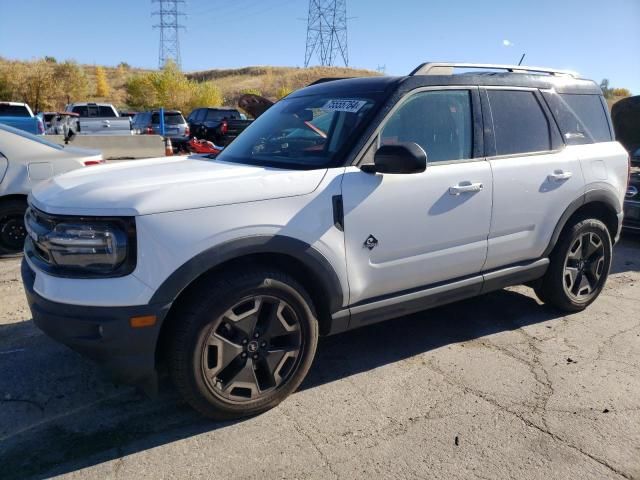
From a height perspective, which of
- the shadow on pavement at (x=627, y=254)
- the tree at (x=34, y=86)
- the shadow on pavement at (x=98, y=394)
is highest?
the tree at (x=34, y=86)

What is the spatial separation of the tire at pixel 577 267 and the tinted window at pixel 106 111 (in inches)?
912

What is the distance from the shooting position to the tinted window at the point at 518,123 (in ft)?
12.3

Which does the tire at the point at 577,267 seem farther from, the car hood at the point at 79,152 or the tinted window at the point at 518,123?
the car hood at the point at 79,152

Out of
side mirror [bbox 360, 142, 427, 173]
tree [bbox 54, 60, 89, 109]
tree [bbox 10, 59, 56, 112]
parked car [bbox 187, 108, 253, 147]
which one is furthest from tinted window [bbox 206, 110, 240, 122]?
tree [bbox 54, 60, 89, 109]

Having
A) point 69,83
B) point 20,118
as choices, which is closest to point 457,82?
point 20,118

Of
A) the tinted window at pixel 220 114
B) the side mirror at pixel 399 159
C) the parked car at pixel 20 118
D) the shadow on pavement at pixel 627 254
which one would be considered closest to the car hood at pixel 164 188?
the side mirror at pixel 399 159

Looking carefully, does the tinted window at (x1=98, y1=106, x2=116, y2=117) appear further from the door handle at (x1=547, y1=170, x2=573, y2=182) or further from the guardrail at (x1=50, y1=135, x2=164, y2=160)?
the door handle at (x1=547, y1=170, x2=573, y2=182)

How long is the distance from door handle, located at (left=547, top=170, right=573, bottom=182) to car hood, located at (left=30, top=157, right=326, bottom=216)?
6.29 ft

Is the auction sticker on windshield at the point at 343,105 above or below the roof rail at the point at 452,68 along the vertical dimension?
below

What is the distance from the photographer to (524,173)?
12.3 ft

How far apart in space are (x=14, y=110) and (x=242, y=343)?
1903 cm

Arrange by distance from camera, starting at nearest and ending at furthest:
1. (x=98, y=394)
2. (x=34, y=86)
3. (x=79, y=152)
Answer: (x=98, y=394), (x=79, y=152), (x=34, y=86)

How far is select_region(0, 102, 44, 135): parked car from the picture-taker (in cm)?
1612

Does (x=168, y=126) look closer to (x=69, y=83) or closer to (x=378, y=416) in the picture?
(x=378, y=416)
